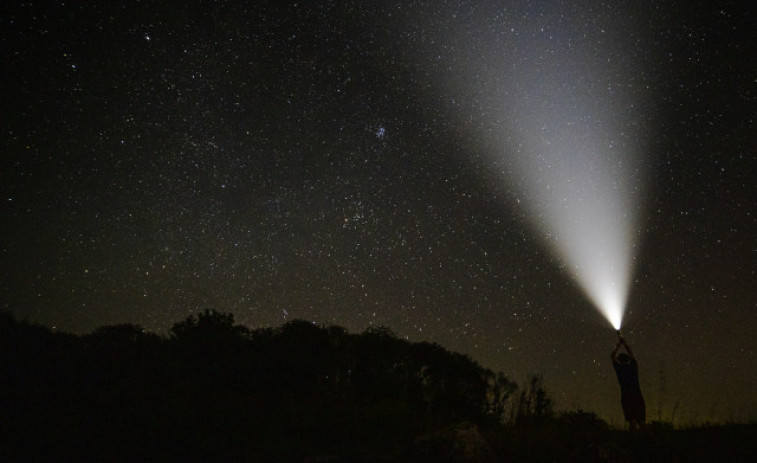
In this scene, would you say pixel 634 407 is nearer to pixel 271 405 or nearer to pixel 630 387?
pixel 630 387

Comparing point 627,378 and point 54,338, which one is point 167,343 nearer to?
point 54,338

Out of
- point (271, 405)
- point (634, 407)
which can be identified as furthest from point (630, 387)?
point (271, 405)

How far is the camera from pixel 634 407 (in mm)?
9312

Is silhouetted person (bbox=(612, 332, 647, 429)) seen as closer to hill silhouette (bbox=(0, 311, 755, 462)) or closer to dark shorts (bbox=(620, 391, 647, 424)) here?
dark shorts (bbox=(620, 391, 647, 424))

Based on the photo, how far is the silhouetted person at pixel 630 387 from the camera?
30.5 feet

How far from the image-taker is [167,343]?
16094 mm

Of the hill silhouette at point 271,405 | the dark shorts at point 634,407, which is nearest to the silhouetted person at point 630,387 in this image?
the dark shorts at point 634,407

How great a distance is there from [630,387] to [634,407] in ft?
1.22

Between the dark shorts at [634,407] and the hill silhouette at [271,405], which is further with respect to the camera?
the dark shorts at [634,407]

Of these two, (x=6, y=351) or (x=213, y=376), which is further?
(x=213, y=376)

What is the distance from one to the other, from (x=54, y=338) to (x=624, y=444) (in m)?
15.4

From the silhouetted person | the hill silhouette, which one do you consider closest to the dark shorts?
the silhouetted person

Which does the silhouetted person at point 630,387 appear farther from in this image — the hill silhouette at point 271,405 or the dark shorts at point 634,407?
the hill silhouette at point 271,405

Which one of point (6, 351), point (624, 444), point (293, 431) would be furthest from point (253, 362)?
point (624, 444)
